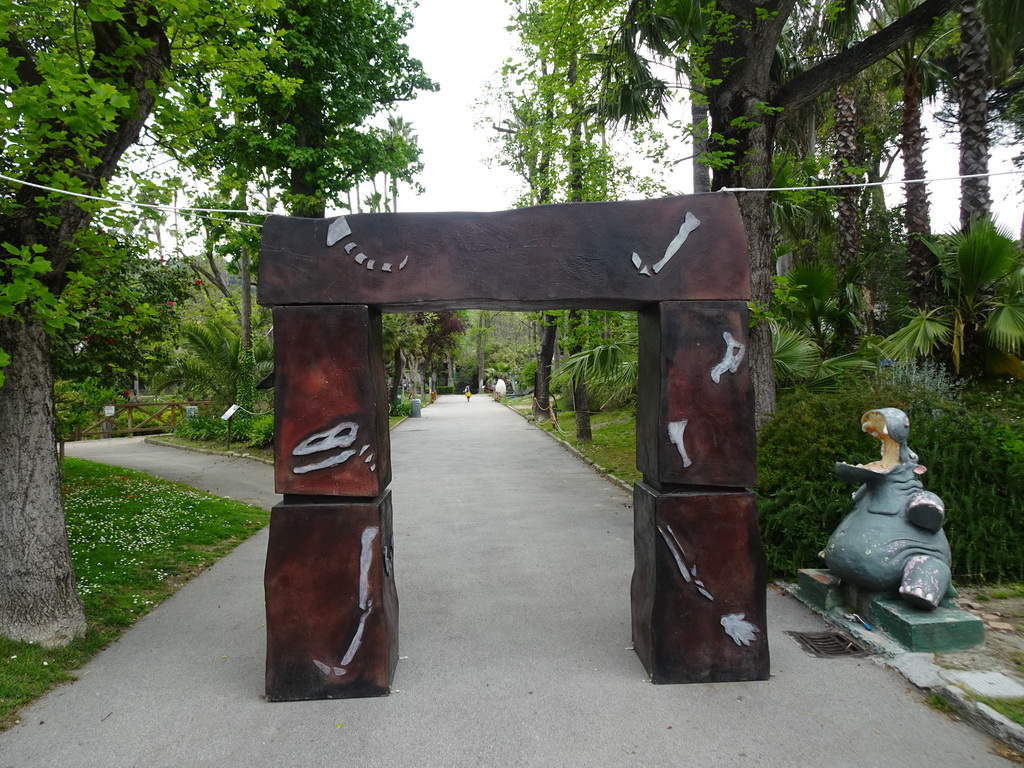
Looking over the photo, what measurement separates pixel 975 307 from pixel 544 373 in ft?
47.5

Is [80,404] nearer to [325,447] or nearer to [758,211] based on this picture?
[325,447]

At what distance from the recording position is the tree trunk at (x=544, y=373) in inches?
831

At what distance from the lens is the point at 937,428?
6.10 metres

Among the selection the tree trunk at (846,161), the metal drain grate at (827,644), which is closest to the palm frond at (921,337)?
the tree trunk at (846,161)

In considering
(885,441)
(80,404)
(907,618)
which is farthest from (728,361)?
(80,404)

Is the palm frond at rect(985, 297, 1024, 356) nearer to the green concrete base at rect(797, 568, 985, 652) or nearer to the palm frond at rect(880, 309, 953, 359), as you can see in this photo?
the palm frond at rect(880, 309, 953, 359)

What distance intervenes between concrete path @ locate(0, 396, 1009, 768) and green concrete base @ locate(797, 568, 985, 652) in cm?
28

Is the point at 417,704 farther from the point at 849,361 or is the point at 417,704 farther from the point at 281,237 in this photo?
the point at 849,361

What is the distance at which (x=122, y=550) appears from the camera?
7133mm

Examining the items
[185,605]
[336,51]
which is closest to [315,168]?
[336,51]

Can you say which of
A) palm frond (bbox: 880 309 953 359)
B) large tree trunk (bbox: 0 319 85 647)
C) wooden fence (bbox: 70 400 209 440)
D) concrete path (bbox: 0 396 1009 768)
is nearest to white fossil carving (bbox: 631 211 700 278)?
concrete path (bbox: 0 396 1009 768)

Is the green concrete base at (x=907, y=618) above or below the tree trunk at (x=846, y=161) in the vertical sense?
below

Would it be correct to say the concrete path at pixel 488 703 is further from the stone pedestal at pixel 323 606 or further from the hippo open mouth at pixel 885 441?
the hippo open mouth at pixel 885 441

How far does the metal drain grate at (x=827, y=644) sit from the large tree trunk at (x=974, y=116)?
9.18 metres
